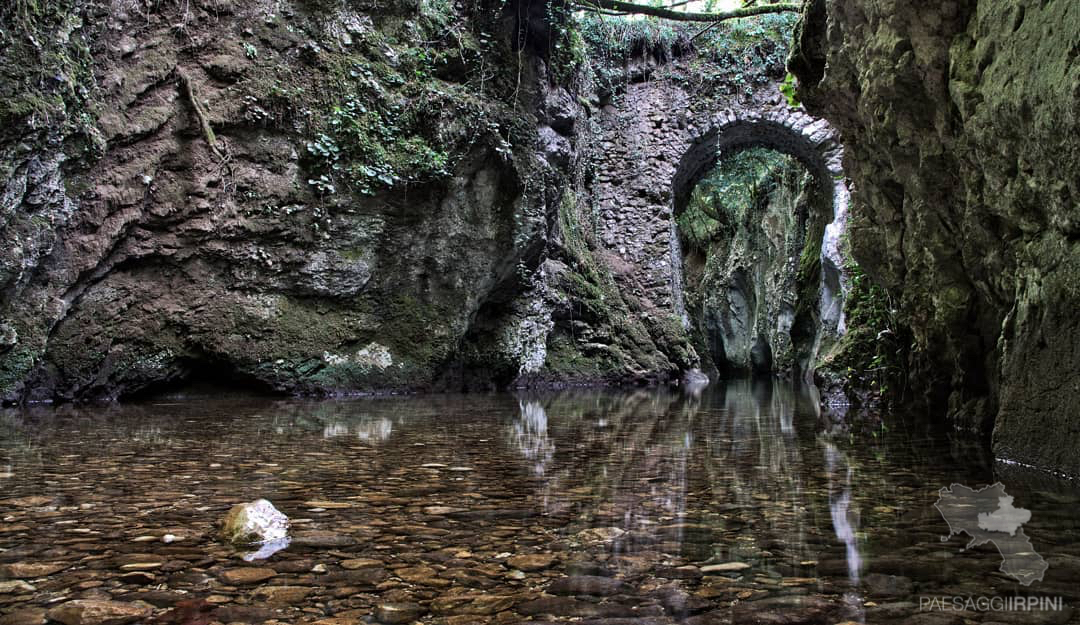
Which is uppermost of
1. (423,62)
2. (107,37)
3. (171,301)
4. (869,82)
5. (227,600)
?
(423,62)

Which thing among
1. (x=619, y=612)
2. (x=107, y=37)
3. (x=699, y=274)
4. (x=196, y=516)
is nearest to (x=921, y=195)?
(x=619, y=612)

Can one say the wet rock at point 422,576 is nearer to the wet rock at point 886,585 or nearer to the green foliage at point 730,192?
the wet rock at point 886,585

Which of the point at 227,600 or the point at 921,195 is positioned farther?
the point at 921,195

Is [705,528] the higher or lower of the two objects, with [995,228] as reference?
lower

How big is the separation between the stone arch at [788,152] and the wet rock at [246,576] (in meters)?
12.2

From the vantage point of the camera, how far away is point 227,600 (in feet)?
4.41

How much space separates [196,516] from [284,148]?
6766 millimetres

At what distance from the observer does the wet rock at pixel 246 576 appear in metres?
1.45

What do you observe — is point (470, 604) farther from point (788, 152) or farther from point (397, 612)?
point (788, 152)

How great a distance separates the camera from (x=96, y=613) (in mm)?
1267

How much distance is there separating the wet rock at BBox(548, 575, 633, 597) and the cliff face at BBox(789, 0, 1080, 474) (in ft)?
7.55

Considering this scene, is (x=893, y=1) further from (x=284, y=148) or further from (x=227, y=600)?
(x=284, y=148)

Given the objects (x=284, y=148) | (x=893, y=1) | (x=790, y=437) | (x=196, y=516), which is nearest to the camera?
(x=196, y=516)

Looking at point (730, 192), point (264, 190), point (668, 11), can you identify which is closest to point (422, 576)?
point (264, 190)
